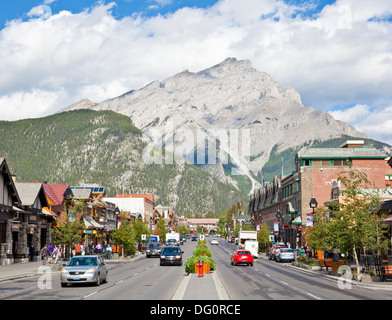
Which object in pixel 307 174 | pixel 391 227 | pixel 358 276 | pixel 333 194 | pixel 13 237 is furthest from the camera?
pixel 307 174

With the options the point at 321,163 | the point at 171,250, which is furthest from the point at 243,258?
the point at 321,163

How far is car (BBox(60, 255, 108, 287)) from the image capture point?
25.6 metres

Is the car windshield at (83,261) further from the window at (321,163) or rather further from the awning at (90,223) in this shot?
the window at (321,163)

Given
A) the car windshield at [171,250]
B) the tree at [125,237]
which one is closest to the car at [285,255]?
the car windshield at [171,250]

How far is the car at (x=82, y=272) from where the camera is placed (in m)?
25.6

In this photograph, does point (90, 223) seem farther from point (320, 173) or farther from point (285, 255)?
point (320, 173)

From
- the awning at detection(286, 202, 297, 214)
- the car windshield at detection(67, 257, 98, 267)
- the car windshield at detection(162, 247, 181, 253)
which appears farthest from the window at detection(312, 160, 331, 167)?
the car windshield at detection(67, 257, 98, 267)

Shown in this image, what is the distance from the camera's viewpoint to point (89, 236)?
3204 inches

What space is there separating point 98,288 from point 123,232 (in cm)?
3785

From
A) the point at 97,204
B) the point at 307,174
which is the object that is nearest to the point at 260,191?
the point at 307,174
